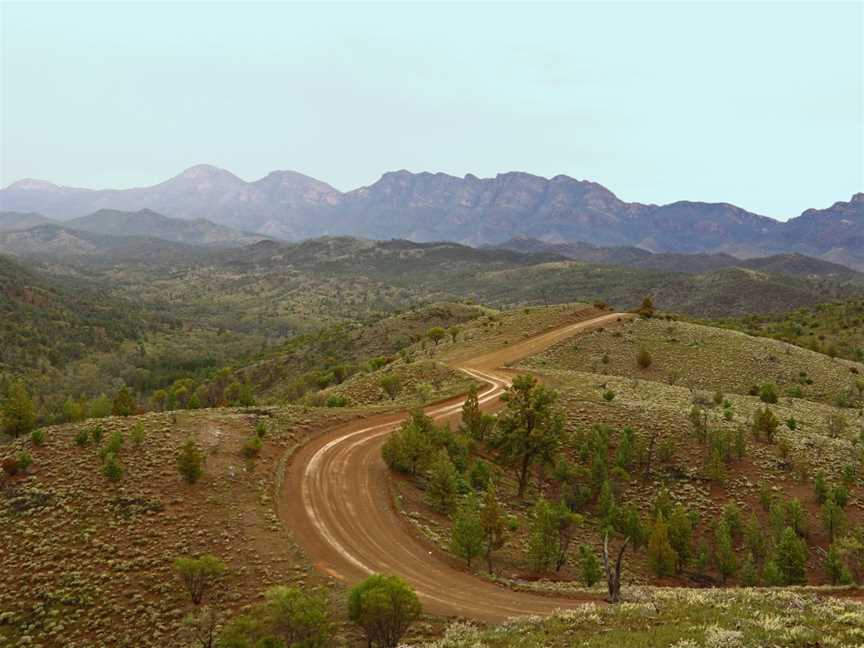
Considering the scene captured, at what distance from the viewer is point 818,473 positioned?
3189cm

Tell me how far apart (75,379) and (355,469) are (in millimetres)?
111077

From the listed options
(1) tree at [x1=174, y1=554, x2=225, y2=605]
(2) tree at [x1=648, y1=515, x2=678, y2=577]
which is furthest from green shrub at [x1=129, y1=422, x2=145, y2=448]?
(2) tree at [x1=648, y1=515, x2=678, y2=577]

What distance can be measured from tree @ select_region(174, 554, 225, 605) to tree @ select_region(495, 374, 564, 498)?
17130 millimetres

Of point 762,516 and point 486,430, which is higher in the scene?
point 486,430

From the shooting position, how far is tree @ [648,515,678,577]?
24.1m

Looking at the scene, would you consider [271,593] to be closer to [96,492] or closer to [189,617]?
[189,617]

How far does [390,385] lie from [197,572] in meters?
26.6

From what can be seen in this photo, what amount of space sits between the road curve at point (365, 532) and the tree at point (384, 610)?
A: 2.36 meters

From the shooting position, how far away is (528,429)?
100ft

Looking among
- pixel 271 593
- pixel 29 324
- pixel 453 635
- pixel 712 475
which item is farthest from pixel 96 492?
pixel 29 324

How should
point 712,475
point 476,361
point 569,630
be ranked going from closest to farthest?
point 569,630 → point 712,475 → point 476,361

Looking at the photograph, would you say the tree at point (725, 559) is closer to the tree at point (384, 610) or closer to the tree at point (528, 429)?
the tree at point (528, 429)

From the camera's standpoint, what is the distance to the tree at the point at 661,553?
24.1m

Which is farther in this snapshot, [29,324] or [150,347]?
[150,347]
